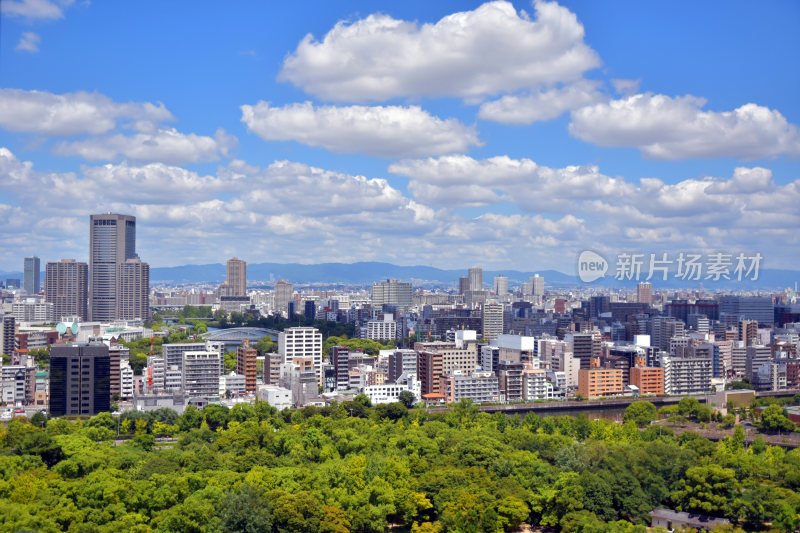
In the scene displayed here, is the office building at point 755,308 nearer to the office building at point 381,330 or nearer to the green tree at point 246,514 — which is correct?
the office building at point 381,330

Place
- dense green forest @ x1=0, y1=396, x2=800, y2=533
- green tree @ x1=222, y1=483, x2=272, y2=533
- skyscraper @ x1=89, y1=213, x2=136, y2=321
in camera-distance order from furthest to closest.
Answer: skyscraper @ x1=89, y1=213, x2=136, y2=321, dense green forest @ x1=0, y1=396, x2=800, y2=533, green tree @ x1=222, y1=483, x2=272, y2=533

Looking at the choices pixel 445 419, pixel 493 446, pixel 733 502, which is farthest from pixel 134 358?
pixel 733 502

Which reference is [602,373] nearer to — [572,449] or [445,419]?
[445,419]

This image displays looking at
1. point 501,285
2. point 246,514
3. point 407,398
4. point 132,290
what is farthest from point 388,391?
point 501,285

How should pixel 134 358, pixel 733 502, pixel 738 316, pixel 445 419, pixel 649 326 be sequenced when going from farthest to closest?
pixel 738 316 → pixel 649 326 → pixel 134 358 → pixel 445 419 → pixel 733 502

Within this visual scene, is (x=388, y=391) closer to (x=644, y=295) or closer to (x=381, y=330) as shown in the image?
(x=381, y=330)

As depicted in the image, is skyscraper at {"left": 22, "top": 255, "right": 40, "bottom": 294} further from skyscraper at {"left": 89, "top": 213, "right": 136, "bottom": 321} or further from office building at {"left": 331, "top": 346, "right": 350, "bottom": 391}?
office building at {"left": 331, "top": 346, "right": 350, "bottom": 391}

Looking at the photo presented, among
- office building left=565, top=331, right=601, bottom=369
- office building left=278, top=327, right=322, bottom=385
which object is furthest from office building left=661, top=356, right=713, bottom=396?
office building left=278, top=327, right=322, bottom=385

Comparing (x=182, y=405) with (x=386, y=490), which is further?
(x=182, y=405)
